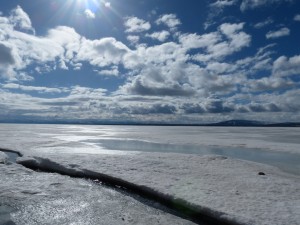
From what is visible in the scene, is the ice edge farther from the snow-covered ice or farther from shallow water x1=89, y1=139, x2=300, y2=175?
shallow water x1=89, y1=139, x2=300, y2=175

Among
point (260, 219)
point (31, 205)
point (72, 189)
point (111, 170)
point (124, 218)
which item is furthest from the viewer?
point (111, 170)

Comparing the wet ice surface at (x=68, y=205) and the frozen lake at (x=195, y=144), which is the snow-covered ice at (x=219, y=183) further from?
the frozen lake at (x=195, y=144)

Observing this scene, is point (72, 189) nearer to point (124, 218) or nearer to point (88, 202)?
point (88, 202)

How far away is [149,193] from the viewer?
8.89m

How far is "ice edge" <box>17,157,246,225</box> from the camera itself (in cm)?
684

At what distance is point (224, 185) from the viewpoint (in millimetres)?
9352

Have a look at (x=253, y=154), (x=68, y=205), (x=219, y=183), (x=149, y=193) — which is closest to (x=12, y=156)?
(x=68, y=205)

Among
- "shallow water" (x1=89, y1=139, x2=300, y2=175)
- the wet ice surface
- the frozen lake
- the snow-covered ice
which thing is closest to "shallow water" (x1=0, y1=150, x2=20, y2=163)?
the frozen lake

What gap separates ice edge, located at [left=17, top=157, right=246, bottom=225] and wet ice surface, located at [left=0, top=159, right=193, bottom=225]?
20.5 inches

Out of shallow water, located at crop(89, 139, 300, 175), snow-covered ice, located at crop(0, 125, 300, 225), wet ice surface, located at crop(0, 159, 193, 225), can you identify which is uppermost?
snow-covered ice, located at crop(0, 125, 300, 225)

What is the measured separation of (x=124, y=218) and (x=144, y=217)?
20.0 inches

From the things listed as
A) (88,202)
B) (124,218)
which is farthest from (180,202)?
(88,202)

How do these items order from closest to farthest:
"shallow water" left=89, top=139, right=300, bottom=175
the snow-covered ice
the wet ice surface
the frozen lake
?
the wet ice surface, the snow-covered ice, "shallow water" left=89, top=139, right=300, bottom=175, the frozen lake

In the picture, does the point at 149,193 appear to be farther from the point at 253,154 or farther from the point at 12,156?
the point at 253,154
